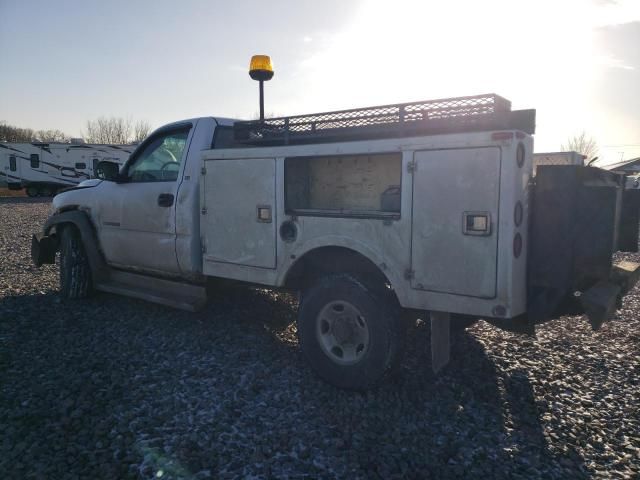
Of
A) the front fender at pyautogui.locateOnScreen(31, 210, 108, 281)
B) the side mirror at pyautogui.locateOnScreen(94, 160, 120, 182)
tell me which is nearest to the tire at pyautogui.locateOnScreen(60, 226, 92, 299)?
the front fender at pyautogui.locateOnScreen(31, 210, 108, 281)

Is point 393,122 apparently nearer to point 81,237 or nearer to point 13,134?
point 81,237

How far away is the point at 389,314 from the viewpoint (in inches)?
137

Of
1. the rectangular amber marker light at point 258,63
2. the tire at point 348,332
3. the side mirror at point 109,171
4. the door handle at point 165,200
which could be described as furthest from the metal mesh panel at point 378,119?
the side mirror at point 109,171

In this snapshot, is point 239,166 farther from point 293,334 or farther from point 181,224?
point 293,334

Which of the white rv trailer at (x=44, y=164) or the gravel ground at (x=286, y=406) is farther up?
the white rv trailer at (x=44, y=164)

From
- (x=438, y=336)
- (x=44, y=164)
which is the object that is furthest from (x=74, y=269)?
(x=44, y=164)

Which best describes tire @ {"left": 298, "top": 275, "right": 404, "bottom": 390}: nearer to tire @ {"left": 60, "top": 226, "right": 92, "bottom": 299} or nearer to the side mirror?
the side mirror

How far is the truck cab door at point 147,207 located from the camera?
5.06 meters

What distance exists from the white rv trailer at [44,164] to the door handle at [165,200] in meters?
26.3

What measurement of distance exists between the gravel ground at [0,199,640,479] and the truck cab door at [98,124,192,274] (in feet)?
2.53

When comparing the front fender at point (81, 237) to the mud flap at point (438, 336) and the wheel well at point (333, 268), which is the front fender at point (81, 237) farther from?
the mud flap at point (438, 336)

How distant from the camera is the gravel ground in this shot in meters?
2.81

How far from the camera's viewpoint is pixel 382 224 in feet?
11.4

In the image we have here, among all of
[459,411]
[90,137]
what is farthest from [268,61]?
[90,137]
